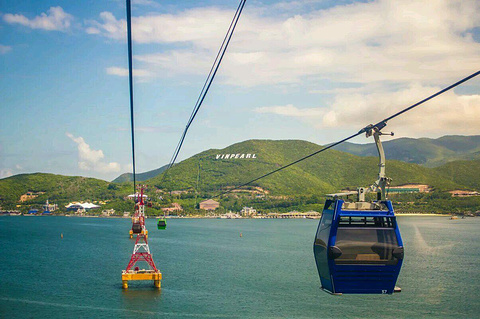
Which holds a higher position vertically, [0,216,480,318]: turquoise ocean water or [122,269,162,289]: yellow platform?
[122,269,162,289]: yellow platform

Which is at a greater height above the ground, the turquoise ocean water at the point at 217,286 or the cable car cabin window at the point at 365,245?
the cable car cabin window at the point at 365,245

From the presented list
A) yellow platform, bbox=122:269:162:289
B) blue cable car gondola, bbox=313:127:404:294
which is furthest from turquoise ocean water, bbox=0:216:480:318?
blue cable car gondola, bbox=313:127:404:294

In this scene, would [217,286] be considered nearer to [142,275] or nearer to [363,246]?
[142,275]

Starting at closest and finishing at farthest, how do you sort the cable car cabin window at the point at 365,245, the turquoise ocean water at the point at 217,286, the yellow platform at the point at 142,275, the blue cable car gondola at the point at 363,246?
the blue cable car gondola at the point at 363,246, the cable car cabin window at the point at 365,245, the turquoise ocean water at the point at 217,286, the yellow platform at the point at 142,275

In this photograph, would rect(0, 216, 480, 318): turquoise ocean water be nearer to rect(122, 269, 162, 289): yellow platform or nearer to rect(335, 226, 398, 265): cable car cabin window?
rect(122, 269, 162, 289): yellow platform

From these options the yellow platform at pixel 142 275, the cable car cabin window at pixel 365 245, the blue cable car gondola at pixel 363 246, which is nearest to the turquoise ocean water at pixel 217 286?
the yellow platform at pixel 142 275

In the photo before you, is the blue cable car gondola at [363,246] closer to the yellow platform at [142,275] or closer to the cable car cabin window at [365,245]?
the cable car cabin window at [365,245]

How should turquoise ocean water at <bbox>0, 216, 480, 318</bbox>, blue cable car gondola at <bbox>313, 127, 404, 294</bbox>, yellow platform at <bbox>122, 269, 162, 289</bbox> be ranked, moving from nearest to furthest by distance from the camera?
blue cable car gondola at <bbox>313, 127, 404, 294</bbox>
turquoise ocean water at <bbox>0, 216, 480, 318</bbox>
yellow platform at <bbox>122, 269, 162, 289</bbox>

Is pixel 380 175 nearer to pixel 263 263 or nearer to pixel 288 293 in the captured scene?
pixel 288 293
